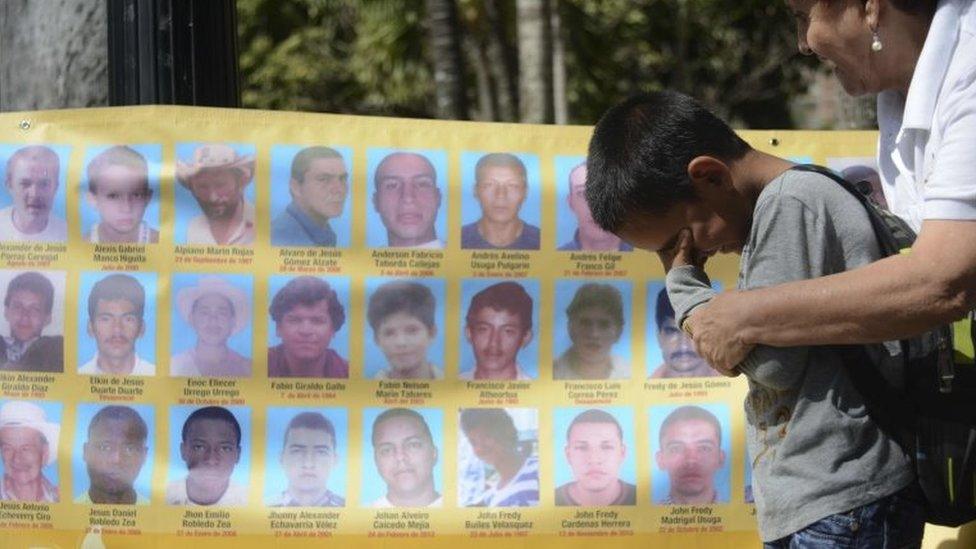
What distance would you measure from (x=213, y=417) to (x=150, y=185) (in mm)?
536

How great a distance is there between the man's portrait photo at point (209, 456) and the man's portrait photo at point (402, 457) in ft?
0.89

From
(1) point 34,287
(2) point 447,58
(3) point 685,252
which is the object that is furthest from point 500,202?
(2) point 447,58

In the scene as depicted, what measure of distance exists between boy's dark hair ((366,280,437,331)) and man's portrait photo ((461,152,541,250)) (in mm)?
156

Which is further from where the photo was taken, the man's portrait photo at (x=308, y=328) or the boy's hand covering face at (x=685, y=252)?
the man's portrait photo at (x=308, y=328)

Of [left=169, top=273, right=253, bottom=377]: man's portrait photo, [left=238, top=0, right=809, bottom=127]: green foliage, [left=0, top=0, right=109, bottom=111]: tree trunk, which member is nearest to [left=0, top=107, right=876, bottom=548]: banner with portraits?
[left=169, top=273, right=253, bottom=377]: man's portrait photo

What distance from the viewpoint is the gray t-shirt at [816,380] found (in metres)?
2.04

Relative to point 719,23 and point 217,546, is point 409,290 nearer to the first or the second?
point 217,546

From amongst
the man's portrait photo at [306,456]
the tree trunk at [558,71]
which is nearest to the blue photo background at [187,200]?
the man's portrait photo at [306,456]

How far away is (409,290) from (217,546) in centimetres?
70

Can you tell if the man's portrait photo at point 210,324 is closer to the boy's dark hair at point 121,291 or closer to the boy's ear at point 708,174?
the boy's dark hair at point 121,291

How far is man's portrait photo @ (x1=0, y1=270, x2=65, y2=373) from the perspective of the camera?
3.04 m

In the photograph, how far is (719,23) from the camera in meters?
16.2

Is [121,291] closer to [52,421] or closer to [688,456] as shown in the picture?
[52,421]

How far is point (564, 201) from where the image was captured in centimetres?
312
